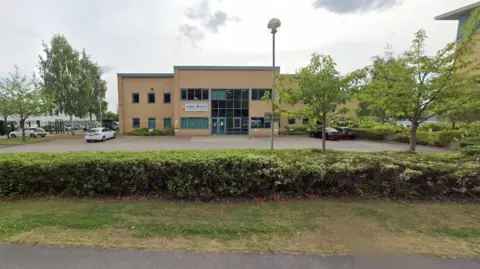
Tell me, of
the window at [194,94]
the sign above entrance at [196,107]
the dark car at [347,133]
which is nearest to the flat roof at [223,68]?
the window at [194,94]

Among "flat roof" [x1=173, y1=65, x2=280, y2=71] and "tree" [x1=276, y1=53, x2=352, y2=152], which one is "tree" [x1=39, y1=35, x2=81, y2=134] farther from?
"tree" [x1=276, y1=53, x2=352, y2=152]

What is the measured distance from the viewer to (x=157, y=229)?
3.27 meters

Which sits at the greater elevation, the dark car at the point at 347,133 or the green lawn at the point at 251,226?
the dark car at the point at 347,133

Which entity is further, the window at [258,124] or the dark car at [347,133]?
the window at [258,124]

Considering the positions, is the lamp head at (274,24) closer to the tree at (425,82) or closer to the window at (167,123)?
the tree at (425,82)

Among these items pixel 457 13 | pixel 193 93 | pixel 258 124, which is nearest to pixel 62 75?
pixel 193 93

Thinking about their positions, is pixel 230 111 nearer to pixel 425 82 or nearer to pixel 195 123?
pixel 195 123

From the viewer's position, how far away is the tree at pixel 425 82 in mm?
5410

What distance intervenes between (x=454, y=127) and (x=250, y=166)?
2160 cm

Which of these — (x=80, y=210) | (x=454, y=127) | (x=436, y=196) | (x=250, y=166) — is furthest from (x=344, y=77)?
(x=454, y=127)

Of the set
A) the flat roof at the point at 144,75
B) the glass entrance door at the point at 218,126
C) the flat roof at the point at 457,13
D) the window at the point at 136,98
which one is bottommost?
the glass entrance door at the point at 218,126

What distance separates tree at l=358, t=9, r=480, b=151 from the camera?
541cm

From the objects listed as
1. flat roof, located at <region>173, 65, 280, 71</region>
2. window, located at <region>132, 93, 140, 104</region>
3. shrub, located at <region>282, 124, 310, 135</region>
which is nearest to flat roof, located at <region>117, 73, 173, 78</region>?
window, located at <region>132, 93, 140, 104</region>

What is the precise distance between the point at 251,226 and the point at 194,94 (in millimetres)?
24785
